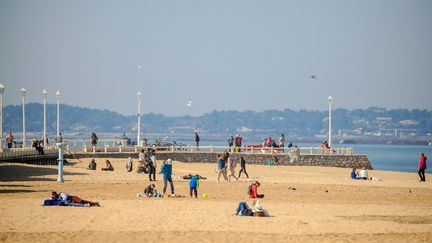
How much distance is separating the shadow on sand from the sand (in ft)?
0.16

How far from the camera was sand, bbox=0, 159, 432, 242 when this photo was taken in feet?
70.7

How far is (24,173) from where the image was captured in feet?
135

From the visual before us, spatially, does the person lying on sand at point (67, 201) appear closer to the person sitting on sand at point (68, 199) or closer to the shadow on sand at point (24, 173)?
the person sitting on sand at point (68, 199)

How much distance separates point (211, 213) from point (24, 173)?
56.1ft

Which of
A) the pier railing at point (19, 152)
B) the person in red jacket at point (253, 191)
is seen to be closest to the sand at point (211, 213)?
the person in red jacket at point (253, 191)

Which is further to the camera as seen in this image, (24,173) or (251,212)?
(24,173)

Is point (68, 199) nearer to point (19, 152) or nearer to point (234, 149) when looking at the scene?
point (19, 152)

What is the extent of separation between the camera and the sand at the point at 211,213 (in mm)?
21562

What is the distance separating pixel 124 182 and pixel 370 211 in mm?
13946

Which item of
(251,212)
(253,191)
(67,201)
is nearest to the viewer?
(251,212)

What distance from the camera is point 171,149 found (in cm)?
6900

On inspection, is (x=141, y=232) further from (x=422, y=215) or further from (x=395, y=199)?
(x=395, y=199)

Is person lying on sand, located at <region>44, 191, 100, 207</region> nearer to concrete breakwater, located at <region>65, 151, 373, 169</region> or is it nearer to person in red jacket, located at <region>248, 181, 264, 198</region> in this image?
person in red jacket, located at <region>248, 181, 264, 198</region>

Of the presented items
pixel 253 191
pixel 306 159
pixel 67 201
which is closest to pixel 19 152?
pixel 306 159
